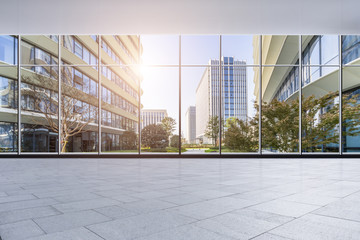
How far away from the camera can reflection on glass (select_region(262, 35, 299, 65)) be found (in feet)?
60.6

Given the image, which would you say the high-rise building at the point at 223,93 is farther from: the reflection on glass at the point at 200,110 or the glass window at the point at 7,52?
the glass window at the point at 7,52

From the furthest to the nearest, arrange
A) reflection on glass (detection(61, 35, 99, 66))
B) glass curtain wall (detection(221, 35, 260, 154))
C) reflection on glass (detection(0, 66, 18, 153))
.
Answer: reflection on glass (detection(61, 35, 99, 66))
reflection on glass (detection(0, 66, 18, 153))
glass curtain wall (detection(221, 35, 260, 154))

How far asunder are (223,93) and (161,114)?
11.6ft

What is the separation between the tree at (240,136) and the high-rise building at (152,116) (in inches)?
137

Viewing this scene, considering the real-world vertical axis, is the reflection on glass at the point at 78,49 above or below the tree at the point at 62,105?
above

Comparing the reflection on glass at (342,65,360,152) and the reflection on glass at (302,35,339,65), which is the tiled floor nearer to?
the reflection on glass at (342,65,360,152)

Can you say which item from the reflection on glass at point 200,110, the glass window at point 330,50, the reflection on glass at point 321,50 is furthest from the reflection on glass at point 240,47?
Answer: the glass window at point 330,50

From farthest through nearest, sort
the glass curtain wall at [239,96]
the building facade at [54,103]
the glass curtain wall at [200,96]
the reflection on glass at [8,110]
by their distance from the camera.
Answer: the reflection on glass at [8,110], the building facade at [54,103], the glass curtain wall at [239,96], the glass curtain wall at [200,96]

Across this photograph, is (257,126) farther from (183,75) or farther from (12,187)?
(12,187)

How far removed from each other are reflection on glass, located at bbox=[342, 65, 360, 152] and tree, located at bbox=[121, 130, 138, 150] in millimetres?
11010

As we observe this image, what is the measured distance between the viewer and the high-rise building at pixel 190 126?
51.9 ft

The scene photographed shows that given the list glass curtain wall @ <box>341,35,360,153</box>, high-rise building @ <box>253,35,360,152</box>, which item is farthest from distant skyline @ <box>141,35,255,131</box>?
glass curtain wall @ <box>341,35,360,153</box>

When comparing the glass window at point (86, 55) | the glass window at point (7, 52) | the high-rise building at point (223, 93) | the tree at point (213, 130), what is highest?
the glass window at point (86, 55)

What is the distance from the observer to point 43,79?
59.0ft
